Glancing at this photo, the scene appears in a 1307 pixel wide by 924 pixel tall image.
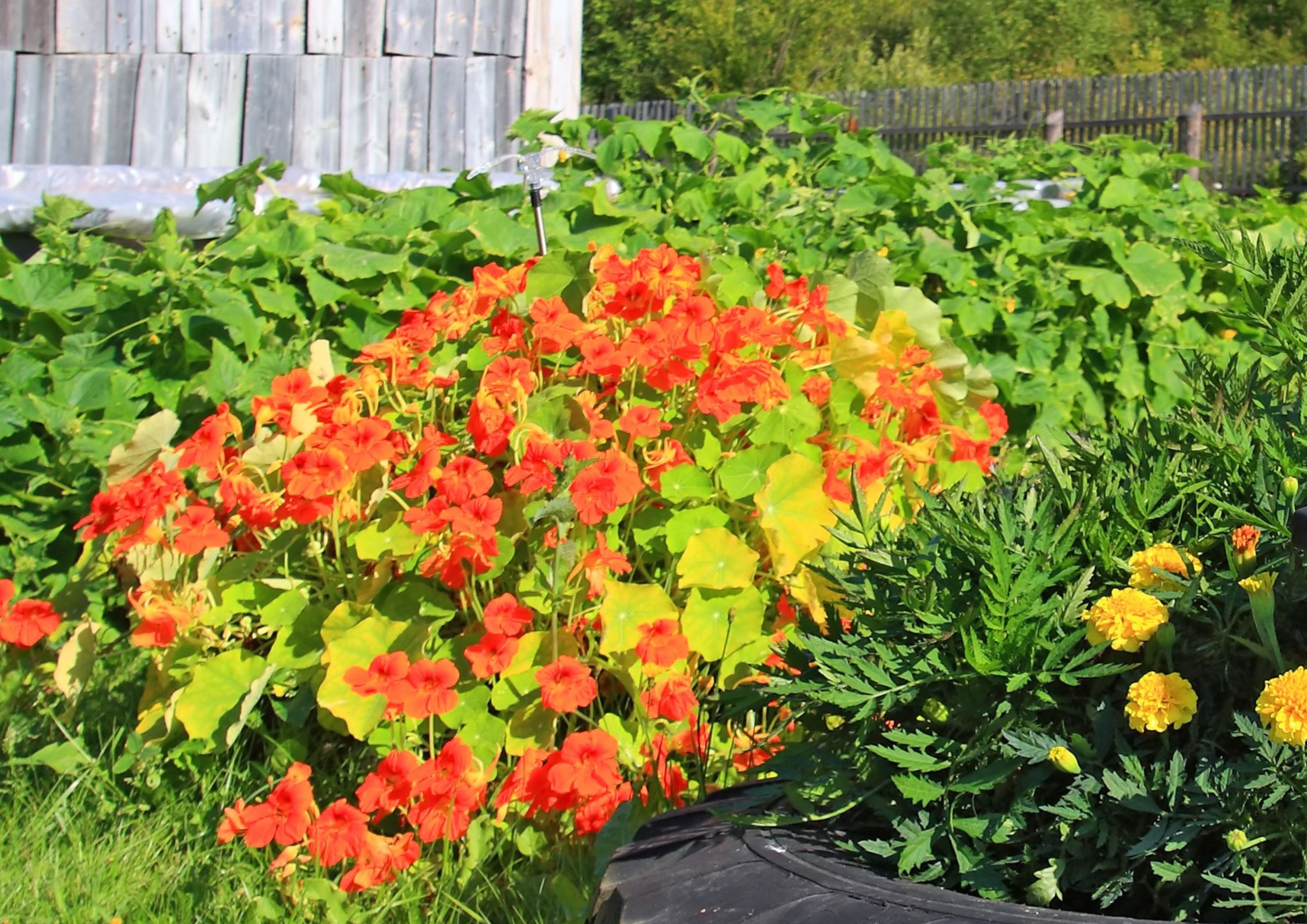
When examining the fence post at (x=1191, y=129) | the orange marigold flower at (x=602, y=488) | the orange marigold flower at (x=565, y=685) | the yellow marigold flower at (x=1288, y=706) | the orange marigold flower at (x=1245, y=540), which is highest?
the fence post at (x=1191, y=129)

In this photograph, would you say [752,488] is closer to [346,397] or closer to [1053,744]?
[346,397]

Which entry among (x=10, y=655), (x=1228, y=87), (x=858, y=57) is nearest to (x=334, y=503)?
(x=10, y=655)

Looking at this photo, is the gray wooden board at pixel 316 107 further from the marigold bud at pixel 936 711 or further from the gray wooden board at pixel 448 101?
the marigold bud at pixel 936 711

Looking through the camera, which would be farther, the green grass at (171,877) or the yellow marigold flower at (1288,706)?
the green grass at (171,877)

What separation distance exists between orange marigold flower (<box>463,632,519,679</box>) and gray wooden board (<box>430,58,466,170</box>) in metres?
4.14

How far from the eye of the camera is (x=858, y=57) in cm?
2655

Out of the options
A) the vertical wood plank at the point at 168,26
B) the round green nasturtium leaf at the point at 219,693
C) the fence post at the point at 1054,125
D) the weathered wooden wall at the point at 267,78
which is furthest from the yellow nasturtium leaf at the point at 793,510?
the fence post at the point at 1054,125

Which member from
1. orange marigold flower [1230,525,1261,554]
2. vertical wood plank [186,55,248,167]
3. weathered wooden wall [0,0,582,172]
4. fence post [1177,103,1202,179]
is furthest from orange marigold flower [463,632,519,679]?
fence post [1177,103,1202,179]

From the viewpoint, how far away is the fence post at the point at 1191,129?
47.4 feet

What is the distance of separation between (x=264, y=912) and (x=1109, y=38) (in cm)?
2752

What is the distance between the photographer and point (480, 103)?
5.96 m

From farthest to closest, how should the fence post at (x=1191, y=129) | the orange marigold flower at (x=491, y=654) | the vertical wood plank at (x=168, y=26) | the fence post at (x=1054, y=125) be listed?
the fence post at (x=1054, y=125), the fence post at (x=1191, y=129), the vertical wood plank at (x=168, y=26), the orange marigold flower at (x=491, y=654)

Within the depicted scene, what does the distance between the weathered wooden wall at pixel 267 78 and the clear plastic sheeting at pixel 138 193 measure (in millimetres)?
820

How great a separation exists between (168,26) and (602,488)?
15.3ft
